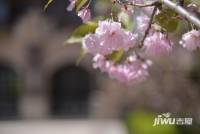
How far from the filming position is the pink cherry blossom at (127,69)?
1.76m

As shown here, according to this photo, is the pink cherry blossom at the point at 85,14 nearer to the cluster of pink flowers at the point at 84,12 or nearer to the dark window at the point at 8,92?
the cluster of pink flowers at the point at 84,12

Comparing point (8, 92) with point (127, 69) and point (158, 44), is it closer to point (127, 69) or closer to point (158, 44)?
point (127, 69)

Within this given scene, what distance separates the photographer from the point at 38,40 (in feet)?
69.5

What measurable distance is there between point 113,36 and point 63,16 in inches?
803

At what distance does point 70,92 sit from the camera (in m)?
21.7

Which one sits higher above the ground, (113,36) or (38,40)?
(38,40)

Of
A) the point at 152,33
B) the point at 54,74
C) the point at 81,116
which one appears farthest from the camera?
the point at 54,74

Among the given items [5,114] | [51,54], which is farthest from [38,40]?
[5,114]

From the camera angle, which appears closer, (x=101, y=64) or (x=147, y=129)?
(x=101, y=64)

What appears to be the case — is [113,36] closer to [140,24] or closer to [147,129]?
[140,24]

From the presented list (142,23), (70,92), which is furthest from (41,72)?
(142,23)

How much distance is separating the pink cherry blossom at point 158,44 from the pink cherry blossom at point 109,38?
89mm

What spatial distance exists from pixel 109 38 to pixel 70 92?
20.3 m

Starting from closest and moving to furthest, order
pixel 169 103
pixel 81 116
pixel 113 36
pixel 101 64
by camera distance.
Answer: pixel 113 36 → pixel 101 64 → pixel 169 103 → pixel 81 116
